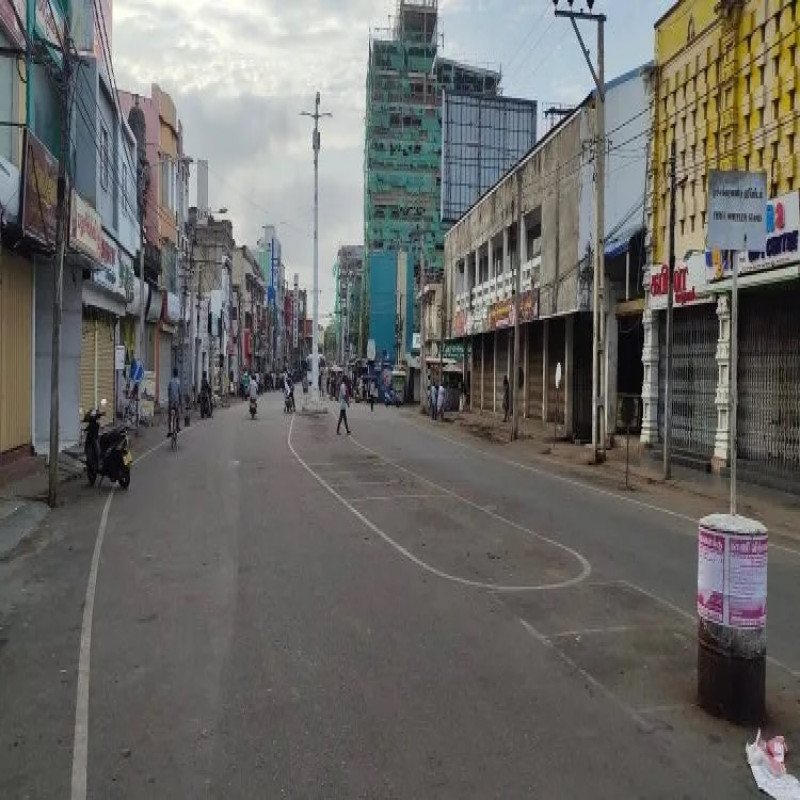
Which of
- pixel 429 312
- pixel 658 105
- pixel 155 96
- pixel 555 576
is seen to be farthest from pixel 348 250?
pixel 555 576

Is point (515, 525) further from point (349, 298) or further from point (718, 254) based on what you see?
point (349, 298)

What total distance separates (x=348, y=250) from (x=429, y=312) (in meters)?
114

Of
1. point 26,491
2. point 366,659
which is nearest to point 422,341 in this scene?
point 26,491

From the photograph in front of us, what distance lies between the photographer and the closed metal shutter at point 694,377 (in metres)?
19.5

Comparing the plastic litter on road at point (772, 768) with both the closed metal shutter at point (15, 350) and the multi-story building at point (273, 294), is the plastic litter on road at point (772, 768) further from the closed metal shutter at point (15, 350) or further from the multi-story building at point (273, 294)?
the multi-story building at point (273, 294)

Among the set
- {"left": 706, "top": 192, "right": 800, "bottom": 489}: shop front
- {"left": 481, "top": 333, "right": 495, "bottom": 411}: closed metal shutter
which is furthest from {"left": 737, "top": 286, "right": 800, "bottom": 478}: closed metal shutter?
{"left": 481, "top": 333, "right": 495, "bottom": 411}: closed metal shutter

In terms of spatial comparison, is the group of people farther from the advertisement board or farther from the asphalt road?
the asphalt road

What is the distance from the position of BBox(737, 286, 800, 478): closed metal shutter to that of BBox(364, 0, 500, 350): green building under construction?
8413cm

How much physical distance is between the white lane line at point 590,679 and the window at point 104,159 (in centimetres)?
2327

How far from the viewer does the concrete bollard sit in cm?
531

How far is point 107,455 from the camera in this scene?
15.5m

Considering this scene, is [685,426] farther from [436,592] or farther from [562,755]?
[562,755]

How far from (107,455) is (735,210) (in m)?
12.5

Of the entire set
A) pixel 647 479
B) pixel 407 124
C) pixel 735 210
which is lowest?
pixel 647 479
